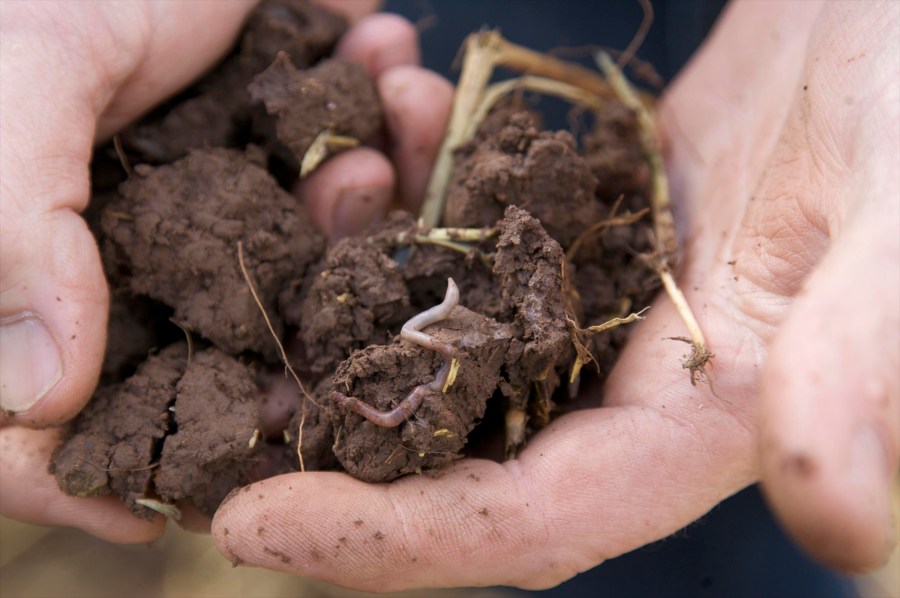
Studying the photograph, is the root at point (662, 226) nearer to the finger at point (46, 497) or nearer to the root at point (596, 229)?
the root at point (596, 229)

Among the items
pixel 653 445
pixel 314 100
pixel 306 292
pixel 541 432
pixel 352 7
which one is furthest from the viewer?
pixel 352 7

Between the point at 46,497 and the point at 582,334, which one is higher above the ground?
the point at 582,334

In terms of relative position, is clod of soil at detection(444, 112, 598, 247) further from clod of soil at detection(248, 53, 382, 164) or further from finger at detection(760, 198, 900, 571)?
finger at detection(760, 198, 900, 571)

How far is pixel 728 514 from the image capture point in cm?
198

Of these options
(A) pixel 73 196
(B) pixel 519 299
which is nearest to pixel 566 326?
(B) pixel 519 299

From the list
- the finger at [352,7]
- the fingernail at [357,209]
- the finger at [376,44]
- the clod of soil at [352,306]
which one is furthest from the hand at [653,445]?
the finger at [352,7]

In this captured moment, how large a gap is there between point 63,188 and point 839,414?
1.26 metres

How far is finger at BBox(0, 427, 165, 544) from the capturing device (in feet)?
4.55

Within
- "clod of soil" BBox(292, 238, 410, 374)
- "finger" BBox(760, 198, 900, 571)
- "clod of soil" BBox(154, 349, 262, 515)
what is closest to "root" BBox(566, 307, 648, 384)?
"clod of soil" BBox(292, 238, 410, 374)

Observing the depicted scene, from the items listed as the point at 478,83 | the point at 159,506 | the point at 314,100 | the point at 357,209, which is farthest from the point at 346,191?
the point at 159,506

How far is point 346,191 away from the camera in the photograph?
1691 mm

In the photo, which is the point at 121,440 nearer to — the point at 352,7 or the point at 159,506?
the point at 159,506

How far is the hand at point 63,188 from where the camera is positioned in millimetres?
1209

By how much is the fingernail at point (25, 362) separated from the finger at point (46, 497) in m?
0.19
